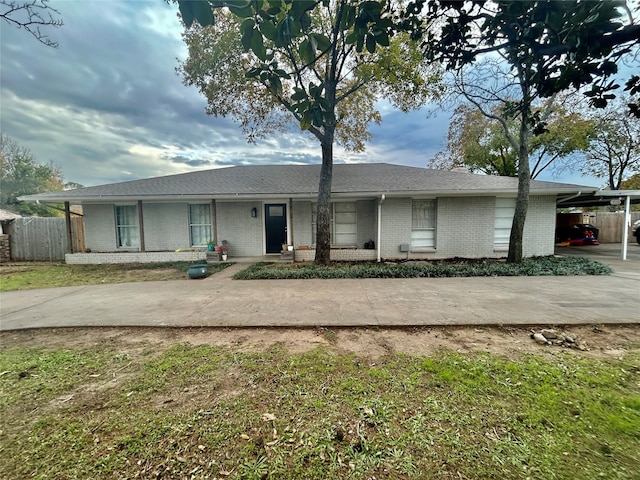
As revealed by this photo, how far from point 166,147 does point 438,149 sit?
20383 millimetres

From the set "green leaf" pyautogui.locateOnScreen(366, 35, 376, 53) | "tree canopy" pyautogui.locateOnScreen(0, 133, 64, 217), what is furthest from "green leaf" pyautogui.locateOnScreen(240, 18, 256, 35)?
"tree canopy" pyautogui.locateOnScreen(0, 133, 64, 217)

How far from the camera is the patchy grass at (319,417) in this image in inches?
68.6

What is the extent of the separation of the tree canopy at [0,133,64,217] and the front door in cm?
2743

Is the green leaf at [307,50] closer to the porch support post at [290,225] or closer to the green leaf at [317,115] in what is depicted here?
the green leaf at [317,115]

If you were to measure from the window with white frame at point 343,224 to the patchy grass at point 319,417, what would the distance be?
25.6 ft

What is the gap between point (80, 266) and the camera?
9.91 metres

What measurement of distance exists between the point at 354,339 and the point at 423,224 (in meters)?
7.90

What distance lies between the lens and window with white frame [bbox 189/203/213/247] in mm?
11047

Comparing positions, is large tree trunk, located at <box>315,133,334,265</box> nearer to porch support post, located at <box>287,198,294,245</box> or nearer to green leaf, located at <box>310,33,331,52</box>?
porch support post, located at <box>287,198,294,245</box>

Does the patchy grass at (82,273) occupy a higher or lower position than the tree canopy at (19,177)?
lower


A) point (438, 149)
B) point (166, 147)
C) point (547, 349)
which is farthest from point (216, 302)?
point (438, 149)

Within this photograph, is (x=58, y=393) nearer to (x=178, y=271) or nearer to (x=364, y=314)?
(x=364, y=314)

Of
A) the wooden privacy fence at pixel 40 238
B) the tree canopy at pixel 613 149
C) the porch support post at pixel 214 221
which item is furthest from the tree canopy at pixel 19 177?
the tree canopy at pixel 613 149

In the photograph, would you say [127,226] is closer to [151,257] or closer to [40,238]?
[151,257]
